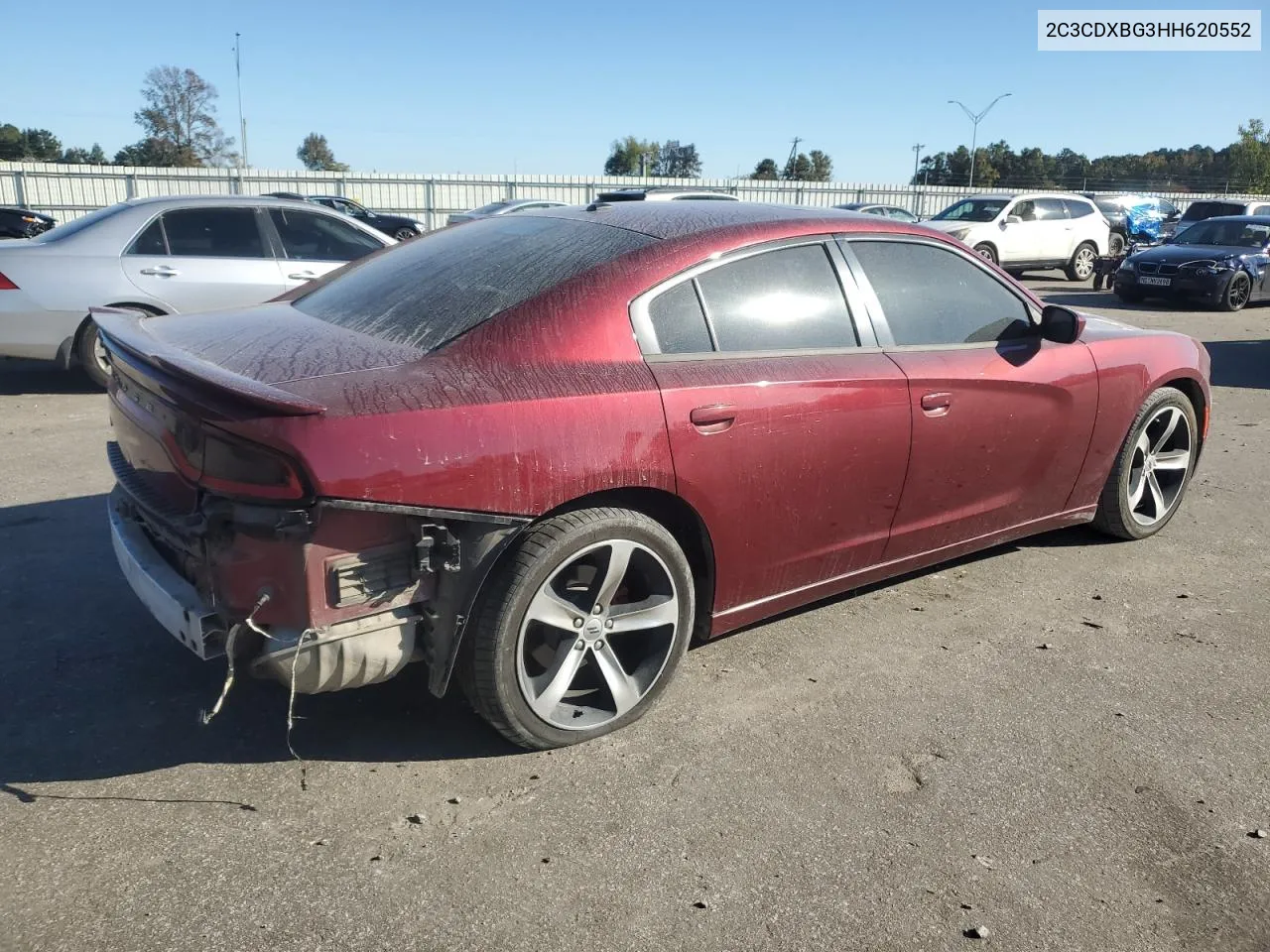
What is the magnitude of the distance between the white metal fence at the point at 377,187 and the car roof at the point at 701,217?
2687 cm

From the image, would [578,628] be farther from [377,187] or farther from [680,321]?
[377,187]

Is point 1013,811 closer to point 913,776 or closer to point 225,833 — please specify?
point 913,776

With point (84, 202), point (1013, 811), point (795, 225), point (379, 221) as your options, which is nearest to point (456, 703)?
point (1013, 811)

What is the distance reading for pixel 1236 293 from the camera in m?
15.7

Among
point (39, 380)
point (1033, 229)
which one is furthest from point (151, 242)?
point (1033, 229)

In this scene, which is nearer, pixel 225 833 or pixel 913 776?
pixel 225 833

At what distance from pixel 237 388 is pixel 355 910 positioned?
1.30 m

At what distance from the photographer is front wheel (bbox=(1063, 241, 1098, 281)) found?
21234 mm

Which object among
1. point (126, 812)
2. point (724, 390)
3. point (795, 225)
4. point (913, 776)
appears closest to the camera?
point (126, 812)

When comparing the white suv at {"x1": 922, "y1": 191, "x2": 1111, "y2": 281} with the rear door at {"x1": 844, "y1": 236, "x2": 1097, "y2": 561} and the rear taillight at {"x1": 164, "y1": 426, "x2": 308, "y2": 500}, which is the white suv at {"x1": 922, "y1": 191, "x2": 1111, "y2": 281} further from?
the rear taillight at {"x1": 164, "y1": 426, "x2": 308, "y2": 500}

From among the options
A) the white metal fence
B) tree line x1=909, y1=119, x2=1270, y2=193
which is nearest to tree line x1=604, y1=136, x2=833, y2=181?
tree line x1=909, y1=119, x2=1270, y2=193

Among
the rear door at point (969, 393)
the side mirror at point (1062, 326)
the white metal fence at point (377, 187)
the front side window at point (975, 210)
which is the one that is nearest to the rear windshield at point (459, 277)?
the rear door at point (969, 393)

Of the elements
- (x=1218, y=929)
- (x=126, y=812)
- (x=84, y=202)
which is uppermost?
(x=84, y=202)

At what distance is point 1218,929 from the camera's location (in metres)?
2.41
